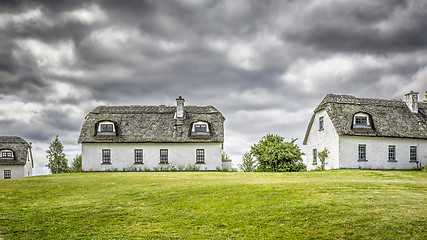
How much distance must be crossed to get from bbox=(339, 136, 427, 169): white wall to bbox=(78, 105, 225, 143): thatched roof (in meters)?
11.9

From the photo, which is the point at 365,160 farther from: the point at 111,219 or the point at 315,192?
the point at 111,219

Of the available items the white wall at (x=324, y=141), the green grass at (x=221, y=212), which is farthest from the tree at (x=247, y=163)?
the green grass at (x=221, y=212)

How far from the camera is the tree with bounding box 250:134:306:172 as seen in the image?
104ft

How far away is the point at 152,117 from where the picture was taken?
36.8 m

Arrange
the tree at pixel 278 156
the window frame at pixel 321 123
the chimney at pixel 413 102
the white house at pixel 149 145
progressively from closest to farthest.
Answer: the tree at pixel 278 156, the white house at pixel 149 145, the window frame at pixel 321 123, the chimney at pixel 413 102

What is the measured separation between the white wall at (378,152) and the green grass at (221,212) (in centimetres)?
1459

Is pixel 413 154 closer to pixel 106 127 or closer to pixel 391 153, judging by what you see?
pixel 391 153

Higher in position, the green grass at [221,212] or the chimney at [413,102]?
the chimney at [413,102]

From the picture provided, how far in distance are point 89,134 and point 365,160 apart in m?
27.1

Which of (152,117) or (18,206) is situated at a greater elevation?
(152,117)

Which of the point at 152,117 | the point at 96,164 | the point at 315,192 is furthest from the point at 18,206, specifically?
the point at 152,117

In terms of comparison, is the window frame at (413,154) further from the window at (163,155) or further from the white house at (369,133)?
the window at (163,155)

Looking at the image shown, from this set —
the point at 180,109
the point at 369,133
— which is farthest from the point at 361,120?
the point at 180,109

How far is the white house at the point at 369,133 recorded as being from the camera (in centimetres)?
3362
